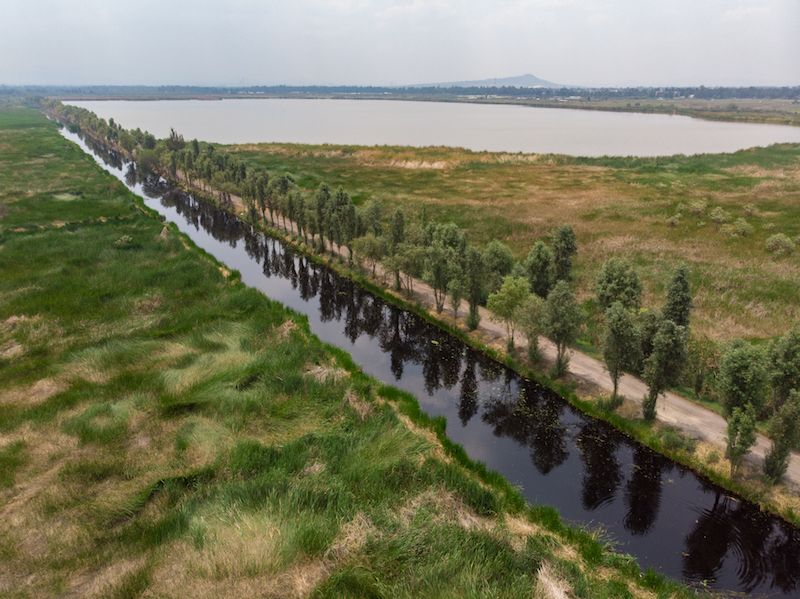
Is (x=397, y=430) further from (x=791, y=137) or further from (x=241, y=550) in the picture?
(x=791, y=137)

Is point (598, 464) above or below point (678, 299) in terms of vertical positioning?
below

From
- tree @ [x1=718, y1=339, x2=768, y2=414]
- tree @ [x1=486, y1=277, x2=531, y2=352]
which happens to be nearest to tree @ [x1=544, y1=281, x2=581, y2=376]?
tree @ [x1=486, y1=277, x2=531, y2=352]

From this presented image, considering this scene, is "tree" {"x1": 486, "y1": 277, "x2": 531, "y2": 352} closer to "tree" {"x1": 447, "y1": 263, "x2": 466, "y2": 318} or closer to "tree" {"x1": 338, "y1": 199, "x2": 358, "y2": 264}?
"tree" {"x1": 447, "y1": 263, "x2": 466, "y2": 318}

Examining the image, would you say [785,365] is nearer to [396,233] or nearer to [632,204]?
[396,233]

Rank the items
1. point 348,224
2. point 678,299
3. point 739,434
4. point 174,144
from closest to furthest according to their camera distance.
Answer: point 739,434 → point 678,299 → point 348,224 → point 174,144

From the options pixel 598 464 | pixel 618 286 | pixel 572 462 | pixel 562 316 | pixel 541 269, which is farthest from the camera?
pixel 541 269

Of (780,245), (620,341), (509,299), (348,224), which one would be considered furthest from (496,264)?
(780,245)

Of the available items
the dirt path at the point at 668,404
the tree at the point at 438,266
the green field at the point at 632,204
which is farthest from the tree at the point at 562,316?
the green field at the point at 632,204

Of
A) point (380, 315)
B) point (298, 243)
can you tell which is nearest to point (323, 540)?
point (380, 315)
